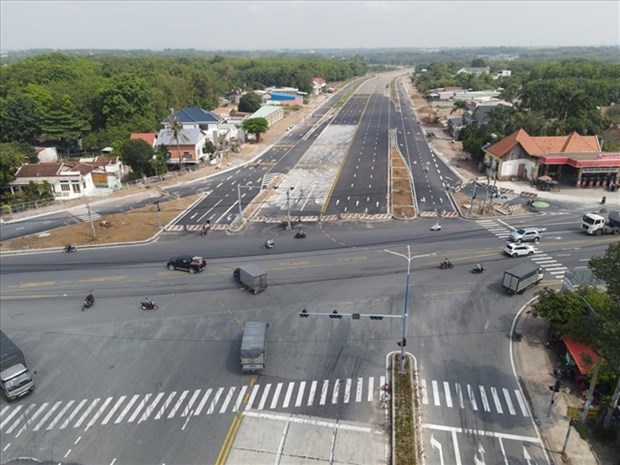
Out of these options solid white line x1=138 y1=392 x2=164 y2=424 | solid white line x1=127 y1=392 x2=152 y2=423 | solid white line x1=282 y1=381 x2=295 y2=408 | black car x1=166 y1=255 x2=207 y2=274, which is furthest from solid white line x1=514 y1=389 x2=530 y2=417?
black car x1=166 y1=255 x2=207 y2=274

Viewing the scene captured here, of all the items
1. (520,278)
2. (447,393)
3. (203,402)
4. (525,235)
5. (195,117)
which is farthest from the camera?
(195,117)

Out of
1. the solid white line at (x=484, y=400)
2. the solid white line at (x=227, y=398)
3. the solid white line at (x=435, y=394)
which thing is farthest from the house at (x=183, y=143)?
the solid white line at (x=484, y=400)

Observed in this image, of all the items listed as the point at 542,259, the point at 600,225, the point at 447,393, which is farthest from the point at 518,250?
the point at 447,393

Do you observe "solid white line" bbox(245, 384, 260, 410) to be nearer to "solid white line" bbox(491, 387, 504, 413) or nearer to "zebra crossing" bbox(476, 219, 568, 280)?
"solid white line" bbox(491, 387, 504, 413)

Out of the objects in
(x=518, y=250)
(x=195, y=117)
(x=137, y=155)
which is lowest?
(x=518, y=250)

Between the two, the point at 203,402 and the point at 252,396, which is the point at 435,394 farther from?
the point at 203,402
